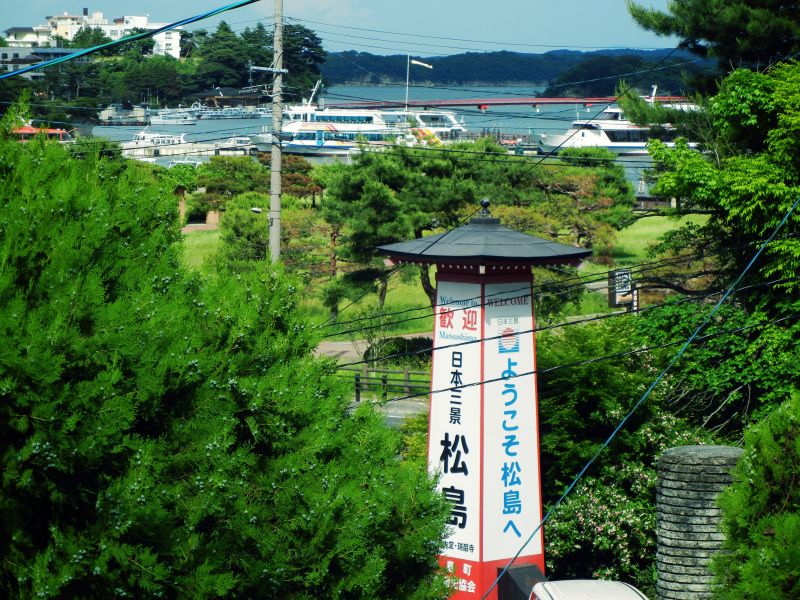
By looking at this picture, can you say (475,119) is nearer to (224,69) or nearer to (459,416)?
(224,69)

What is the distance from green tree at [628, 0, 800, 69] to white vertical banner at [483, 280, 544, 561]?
9992mm

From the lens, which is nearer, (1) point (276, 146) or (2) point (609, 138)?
(1) point (276, 146)

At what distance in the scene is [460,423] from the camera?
13.0 metres

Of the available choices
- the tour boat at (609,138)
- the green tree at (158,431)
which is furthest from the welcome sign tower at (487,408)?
the tour boat at (609,138)

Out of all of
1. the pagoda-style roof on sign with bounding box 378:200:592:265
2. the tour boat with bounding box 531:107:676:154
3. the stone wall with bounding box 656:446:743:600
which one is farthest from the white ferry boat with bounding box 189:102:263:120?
the stone wall with bounding box 656:446:743:600

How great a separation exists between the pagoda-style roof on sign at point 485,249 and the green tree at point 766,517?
5819mm

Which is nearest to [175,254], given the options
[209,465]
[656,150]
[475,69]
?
[209,465]

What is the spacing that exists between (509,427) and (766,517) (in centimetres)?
620

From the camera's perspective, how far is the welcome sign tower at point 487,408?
12.8 meters

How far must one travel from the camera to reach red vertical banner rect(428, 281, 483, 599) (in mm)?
12789

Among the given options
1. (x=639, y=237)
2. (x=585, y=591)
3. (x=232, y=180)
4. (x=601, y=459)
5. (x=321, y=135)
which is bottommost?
(x=639, y=237)

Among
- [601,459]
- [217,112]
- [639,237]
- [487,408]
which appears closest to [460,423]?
[487,408]

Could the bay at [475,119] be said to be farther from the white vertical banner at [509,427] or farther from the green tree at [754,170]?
the white vertical banner at [509,427]

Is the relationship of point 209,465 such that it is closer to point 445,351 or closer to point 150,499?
point 150,499
